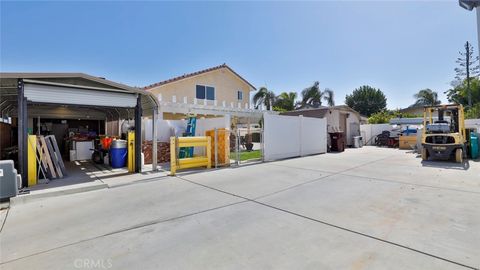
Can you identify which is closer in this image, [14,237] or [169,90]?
[14,237]

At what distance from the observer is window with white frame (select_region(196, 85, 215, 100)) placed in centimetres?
1722

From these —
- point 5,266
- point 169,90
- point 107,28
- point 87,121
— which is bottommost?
point 5,266

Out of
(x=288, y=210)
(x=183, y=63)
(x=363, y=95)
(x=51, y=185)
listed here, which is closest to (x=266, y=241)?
(x=288, y=210)

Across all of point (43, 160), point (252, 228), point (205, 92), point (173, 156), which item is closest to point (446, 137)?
point (252, 228)

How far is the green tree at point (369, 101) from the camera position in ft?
131

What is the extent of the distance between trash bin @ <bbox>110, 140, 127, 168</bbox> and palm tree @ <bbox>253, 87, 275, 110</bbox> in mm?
20922

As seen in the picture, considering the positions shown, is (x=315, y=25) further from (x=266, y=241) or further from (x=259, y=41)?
(x=266, y=241)

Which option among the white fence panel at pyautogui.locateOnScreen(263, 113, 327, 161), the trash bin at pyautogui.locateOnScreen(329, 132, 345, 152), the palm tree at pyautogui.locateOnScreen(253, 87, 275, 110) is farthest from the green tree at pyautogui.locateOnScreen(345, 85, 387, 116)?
the white fence panel at pyautogui.locateOnScreen(263, 113, 327, 161)

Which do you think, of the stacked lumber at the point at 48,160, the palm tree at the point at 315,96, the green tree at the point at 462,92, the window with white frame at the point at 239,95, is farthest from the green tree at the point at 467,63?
the stacked lumber at the point at 48,160

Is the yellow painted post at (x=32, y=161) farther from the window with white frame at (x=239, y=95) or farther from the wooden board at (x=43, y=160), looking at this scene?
the window with white frame at (x=239, y=95)

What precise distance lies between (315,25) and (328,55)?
12.1ft

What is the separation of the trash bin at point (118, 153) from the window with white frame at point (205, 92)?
880 cm

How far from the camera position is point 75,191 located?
584 cm

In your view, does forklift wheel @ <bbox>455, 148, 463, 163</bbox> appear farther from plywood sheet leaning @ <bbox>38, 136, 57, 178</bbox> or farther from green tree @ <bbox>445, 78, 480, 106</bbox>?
green tree @ <bbox>445, 78, 480, 106</bbox>
